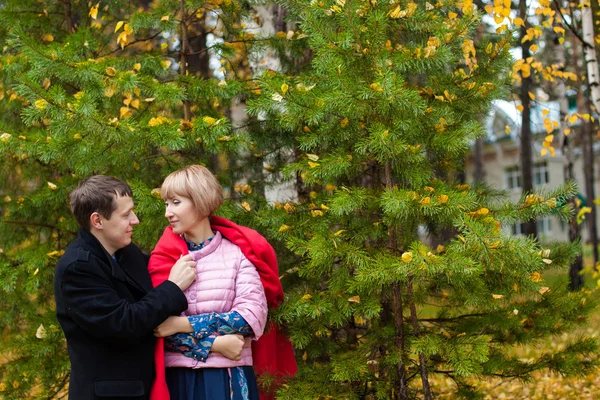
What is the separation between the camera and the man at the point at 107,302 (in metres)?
2.76

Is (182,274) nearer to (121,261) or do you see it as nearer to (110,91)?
(121,261)

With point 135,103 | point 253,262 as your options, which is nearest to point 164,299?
point 253,262

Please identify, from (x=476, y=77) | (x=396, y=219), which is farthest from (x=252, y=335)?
(x=476, y=77)

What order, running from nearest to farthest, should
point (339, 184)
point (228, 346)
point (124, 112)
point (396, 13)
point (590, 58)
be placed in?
point (228, 346)
point (396, 13)
point (124, 112)
point (339, 184)
point (590, 58)

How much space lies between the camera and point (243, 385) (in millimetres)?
3059

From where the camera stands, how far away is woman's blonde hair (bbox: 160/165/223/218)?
119 inches

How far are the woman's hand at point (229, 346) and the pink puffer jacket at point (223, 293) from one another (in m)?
0.04

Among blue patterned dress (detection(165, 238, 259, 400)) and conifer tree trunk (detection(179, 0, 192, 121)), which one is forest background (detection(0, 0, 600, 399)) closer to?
conifer tree trunk (detection(179, 0, 192, 121))

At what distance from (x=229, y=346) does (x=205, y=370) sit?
0.54ft

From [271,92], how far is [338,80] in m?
0.41

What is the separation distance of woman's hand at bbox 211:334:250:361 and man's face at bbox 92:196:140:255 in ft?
1.98

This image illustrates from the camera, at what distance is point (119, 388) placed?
2.82m

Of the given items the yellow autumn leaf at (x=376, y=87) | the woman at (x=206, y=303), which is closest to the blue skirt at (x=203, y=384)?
the woman at (x=206, y=303)

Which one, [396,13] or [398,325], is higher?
[396,13]
